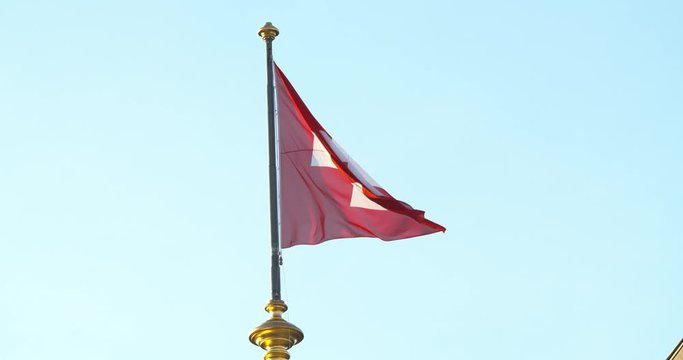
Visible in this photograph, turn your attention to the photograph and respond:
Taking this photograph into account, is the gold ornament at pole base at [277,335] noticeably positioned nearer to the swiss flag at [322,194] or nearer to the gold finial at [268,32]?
the swiss flag at [322,194]

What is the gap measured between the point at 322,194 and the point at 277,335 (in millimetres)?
3938

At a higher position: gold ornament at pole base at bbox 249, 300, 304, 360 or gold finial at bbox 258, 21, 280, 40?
gold finial at bbox 258, 21, 280, 40

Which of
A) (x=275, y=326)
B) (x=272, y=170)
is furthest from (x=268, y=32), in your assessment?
(x=275, y=326)

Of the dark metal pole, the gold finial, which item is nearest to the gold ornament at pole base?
the dark metal pole

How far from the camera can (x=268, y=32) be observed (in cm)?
2323

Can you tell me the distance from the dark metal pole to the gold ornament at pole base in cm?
35

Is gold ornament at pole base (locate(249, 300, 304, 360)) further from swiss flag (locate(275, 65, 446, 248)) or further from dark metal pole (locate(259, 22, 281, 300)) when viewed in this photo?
swiss flag (locate(275, 65, 446, 248))

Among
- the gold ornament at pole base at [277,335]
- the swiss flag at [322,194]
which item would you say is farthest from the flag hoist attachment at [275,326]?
the swiss flag at [322,194]

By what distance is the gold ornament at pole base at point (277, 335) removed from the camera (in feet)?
64.7

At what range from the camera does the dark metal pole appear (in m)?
20.4

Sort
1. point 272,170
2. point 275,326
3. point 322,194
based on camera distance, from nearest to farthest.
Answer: point 275,326
point 272,170
point 322,194

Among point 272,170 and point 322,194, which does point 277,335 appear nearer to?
point 272,170

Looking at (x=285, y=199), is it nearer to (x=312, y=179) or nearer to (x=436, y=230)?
(x=312, y=179)

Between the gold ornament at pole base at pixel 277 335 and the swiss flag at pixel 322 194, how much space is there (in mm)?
2419
